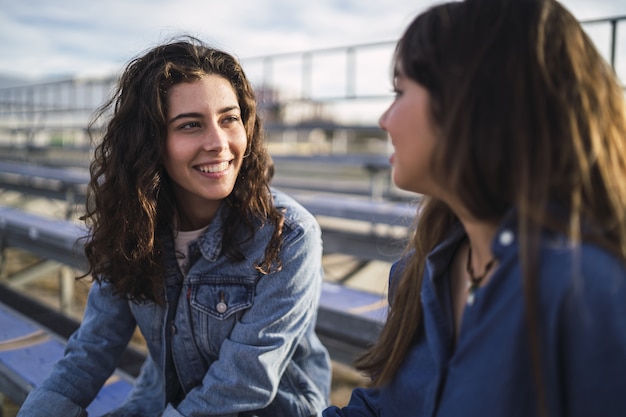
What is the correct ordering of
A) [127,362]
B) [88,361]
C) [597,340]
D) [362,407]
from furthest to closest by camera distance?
[127,362]
[88,361]
[362,407]
[597,340]

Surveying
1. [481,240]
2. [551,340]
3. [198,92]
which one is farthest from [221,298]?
[551,340]

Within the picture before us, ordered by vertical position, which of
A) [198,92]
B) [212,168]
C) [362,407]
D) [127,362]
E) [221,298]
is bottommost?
[127,362]

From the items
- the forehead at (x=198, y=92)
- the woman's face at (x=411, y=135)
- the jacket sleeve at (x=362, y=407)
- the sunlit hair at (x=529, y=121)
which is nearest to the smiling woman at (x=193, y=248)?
the forehead at (x=198, y=92)

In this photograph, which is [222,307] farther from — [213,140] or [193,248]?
[213,140]

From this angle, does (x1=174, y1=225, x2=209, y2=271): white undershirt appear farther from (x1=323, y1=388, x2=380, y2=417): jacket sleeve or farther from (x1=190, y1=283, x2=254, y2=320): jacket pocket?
(x1=323, y1=388, x2=380, y2=417): jacket sleeve

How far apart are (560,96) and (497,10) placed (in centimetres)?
17

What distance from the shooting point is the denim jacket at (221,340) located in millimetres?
1366

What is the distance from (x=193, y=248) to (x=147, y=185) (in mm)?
222

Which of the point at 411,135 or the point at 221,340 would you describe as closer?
the point at 411,135

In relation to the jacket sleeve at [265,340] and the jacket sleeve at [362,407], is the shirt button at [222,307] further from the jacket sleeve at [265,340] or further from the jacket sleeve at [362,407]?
the jacket sleeve at [362,407]

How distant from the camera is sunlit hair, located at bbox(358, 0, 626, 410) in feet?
2.47

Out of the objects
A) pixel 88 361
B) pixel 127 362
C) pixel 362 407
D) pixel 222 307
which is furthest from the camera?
pixel 127 362

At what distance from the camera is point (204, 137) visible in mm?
1499

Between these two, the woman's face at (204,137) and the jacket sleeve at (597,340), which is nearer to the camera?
the jacket sleeve at (597,340)
